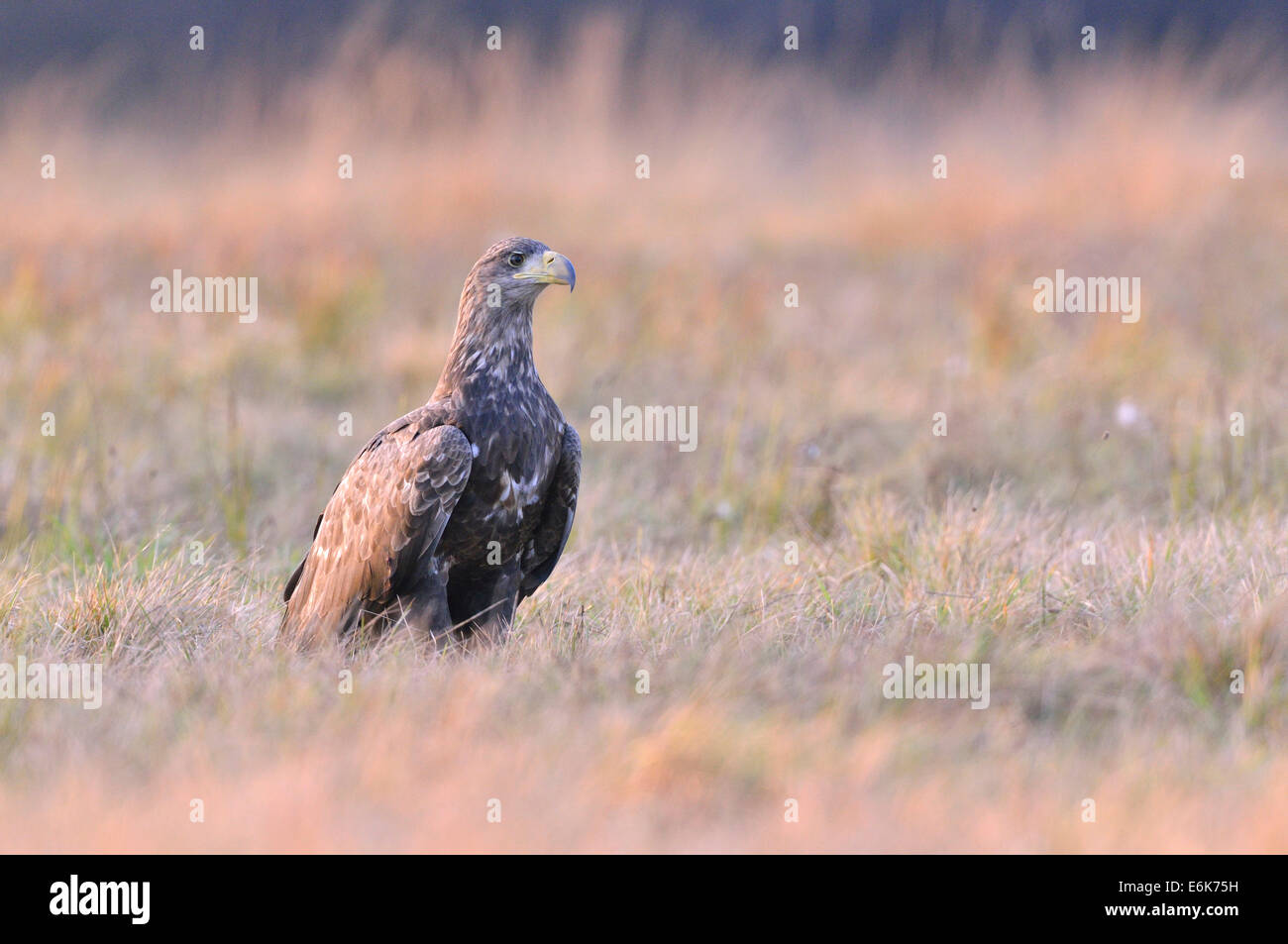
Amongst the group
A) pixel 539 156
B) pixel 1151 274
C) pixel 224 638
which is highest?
pixel 539 156

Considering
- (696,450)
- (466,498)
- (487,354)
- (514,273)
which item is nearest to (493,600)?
(466,498)

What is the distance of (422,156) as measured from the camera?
12453 millimetres

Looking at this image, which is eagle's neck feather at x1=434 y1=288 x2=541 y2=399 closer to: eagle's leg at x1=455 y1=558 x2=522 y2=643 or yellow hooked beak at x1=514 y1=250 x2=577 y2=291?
yellow hooked beak at x1=514 y1=250 x2=577 y2=291

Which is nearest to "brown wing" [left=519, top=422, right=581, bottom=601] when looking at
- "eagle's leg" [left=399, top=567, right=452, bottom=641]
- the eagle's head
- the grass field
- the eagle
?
the eagle

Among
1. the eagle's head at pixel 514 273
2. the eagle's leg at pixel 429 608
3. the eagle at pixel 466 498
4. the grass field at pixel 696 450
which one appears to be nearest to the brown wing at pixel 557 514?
the eagle at pixel 466 498

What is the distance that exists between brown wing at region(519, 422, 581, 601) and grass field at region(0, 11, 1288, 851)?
0.68 feet

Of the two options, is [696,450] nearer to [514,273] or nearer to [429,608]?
[514,273]

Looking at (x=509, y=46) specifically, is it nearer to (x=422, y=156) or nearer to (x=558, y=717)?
(x=422, y=156)

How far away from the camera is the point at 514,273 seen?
5430mm

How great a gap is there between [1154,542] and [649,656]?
2202mm

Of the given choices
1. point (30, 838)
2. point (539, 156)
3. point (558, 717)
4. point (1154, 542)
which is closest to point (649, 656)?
point (558, 717)

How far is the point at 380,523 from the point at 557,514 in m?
0.61

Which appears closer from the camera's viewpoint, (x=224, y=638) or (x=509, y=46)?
(x=224, y=638)

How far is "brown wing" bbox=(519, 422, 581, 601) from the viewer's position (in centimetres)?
538
